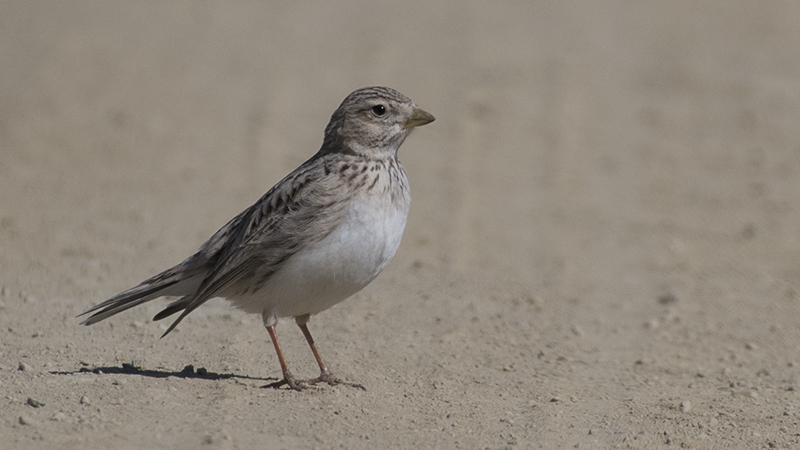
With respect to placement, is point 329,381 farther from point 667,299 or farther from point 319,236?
point 667,299

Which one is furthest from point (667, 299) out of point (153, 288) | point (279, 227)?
point (153, 288)

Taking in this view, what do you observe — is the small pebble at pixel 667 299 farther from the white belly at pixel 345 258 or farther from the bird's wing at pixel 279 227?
the bird's wing at pixel 279 227

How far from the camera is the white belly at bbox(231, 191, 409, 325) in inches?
264

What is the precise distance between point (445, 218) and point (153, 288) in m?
5.75

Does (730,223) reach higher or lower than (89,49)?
lower

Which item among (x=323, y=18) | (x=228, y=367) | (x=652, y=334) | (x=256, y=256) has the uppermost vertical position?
(x=323, y=18)

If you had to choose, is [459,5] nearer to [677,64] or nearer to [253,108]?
[677,64]

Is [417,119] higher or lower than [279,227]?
higher

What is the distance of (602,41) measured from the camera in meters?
19.0

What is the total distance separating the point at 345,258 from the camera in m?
6.70

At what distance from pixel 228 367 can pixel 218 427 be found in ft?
5.50

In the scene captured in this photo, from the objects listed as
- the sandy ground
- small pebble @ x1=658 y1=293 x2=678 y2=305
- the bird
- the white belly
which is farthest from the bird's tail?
small pebble @ x1=658 y1=293 x2=678 y2=305

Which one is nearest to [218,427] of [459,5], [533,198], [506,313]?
[506,313]

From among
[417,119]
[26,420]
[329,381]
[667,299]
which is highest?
[417,119]
